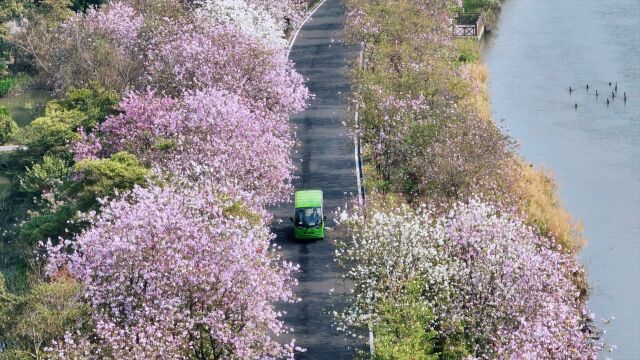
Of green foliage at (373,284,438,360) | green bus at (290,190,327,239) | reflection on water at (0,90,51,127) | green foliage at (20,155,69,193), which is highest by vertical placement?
green foliage at (373,284,438,360)

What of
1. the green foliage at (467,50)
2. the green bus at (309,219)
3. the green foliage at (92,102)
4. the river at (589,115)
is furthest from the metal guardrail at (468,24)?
the green bus at (309,219)

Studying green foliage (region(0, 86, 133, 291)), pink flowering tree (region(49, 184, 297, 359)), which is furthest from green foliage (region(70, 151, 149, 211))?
pink flowering tree (region(49, 184, 297, 359))

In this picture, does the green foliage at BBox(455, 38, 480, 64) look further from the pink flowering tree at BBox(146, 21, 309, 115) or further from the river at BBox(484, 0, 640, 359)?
the pink flowering tree at BBox(146, 21, 309, 115)

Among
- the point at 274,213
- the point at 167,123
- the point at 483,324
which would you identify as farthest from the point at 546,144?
the point at 483,324

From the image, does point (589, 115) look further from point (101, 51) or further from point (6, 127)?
point (6, 127)

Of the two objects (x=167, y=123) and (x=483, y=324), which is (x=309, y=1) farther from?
(x=483, y=324)

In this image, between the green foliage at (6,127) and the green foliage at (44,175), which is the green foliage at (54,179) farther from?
the green foliage at (6,127)

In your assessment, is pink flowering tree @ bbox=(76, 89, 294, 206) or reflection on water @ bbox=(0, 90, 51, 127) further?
reflection on water @ bbox=(0, 90, 51, 127)

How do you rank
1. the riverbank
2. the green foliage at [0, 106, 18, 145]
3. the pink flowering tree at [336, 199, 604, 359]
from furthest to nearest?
the green foliage at [0, 106, 18, 145] → the riverbank → the pink flowering tree at [336, 199, 604, 359]
